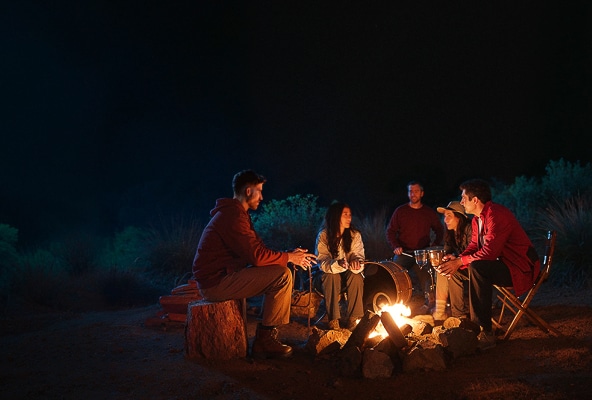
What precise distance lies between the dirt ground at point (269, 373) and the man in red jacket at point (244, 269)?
304 millimetres

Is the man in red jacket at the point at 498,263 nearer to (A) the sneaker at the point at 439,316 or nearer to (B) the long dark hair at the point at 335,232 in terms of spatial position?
(A) the sneaker at the point at 439,316

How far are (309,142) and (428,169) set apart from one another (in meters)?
7.07

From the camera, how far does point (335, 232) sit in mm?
5820

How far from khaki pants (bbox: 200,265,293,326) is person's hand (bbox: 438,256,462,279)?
1.58 metres

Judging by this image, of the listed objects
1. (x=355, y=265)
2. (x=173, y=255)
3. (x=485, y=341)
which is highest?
(x=355, y=265)

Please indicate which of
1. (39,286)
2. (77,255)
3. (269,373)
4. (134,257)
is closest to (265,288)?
(269,373)

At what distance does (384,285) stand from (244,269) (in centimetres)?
219

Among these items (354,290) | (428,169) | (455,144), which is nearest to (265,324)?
(354,290)

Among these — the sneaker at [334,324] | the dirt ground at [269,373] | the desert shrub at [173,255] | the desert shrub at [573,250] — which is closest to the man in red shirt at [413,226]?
the sneaker at [334,324]

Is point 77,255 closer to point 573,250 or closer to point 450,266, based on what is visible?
point 450,266

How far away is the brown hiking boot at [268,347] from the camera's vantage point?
4.54 m

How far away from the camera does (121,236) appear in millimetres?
14422

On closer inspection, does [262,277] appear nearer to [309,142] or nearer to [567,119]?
[309,142]

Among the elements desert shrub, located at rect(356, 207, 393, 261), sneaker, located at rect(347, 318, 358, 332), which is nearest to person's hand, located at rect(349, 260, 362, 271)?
sneaker, located at rect(347, 318, 358, 332)
